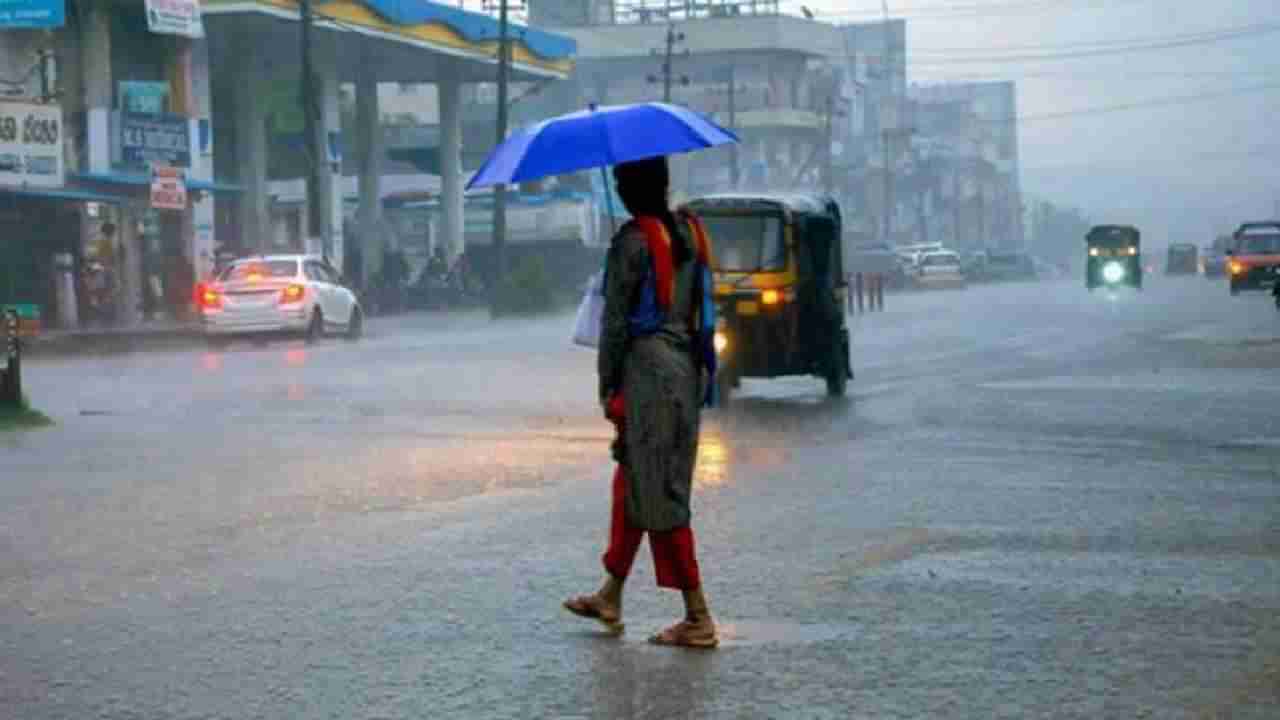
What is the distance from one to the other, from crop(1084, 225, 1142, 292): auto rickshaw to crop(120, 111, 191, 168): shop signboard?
116ft

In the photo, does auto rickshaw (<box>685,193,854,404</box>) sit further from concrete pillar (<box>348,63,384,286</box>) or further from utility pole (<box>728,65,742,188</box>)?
utility pole (<box>728,65,742,188</box>)

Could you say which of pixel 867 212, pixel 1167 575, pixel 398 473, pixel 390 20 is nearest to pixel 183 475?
pixel 398 473

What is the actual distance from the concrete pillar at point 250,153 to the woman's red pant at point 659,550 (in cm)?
5073

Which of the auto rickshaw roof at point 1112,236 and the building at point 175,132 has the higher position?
the building at point 175,132

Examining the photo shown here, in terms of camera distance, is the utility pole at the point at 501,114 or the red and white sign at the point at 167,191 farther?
the utility pole at the point at 501,114

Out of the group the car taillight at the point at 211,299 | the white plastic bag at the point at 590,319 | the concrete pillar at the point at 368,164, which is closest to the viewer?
the white plastic bag at the point at 590,319

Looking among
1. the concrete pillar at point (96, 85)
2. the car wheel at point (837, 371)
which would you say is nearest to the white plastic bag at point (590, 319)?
the car wheel at point (837, 371)

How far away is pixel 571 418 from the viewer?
19.7 m

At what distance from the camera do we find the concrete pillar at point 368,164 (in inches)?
2687

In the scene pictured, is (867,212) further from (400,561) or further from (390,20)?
(400,561)

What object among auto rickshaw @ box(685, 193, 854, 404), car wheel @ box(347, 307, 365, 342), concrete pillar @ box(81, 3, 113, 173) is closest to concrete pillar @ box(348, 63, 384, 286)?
concrete pillar @ box(81, 3, 113, 173)

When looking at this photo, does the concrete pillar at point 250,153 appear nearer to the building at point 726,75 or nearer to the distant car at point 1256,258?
the distant car at point 1256,258

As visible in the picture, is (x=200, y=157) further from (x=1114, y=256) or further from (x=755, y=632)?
(x=755, y=632)

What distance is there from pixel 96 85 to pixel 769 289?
30697 millimetres
